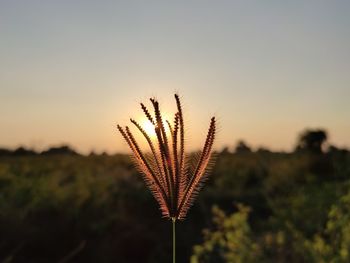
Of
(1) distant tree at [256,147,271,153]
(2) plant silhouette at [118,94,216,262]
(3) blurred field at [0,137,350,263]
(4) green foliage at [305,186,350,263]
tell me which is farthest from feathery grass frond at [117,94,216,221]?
(1) distant tree at [256,147,271,153]

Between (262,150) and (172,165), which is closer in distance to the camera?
(172,165)

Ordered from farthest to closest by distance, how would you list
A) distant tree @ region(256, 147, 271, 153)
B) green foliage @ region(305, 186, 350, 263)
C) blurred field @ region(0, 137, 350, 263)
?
distant tree @ region(256, 147, 271, 153) → blurred field @ region(0, 137, 350, 263) → green foliage @ region(305, 186, 350, 263)

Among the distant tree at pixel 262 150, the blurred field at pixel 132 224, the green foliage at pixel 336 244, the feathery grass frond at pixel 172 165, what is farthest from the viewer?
the distant tree at pixel 262 150

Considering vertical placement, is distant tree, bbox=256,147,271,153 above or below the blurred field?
above

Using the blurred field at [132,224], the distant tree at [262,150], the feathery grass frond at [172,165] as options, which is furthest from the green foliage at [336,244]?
the distant tree at [262,150]

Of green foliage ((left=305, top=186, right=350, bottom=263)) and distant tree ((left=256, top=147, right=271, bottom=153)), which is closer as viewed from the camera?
green foliage ((left=305, top=186, right=350, bottom=263))

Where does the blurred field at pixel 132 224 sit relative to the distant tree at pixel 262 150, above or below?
below

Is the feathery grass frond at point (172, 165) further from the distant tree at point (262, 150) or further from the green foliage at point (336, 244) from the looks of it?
the distant tree at point (262, 150)

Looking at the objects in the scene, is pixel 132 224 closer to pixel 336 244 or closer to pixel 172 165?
pixel 336 244

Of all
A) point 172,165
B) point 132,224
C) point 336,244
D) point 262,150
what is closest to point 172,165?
point 172,165

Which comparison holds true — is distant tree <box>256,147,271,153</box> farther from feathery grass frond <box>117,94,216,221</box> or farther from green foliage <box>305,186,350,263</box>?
feathery grass frond <box>117,94,216,221</box>

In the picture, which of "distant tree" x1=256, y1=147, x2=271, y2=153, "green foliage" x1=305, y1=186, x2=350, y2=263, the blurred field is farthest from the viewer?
"distant tree" x1=256, y1=147, x2=271, y2=153

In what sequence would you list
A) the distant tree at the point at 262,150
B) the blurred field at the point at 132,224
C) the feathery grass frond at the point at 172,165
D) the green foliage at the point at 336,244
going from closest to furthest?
the feathery grass frond at the point at 172,165 → the green foliage at the point at 336,244 → the blurred field at the point at 132,224 → the distant tree at the point at 262,150

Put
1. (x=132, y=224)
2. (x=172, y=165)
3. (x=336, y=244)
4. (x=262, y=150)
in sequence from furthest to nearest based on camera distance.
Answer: (x=262, y=150) < (x=132, y=224) < (x=336, y=244) < (x=172, y=165)
